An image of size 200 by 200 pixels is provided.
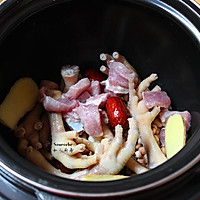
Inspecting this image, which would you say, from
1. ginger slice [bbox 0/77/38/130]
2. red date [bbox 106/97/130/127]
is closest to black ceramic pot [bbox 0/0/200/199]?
ginger slice [bbox 0/77/38/130]

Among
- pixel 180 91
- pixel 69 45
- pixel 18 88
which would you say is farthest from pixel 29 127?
pixel 180 91

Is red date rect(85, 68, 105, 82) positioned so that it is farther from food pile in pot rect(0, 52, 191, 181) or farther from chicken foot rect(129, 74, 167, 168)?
chicken foot rect(129, 74, 167, 168)

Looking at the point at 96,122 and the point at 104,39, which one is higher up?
the point at 104,39

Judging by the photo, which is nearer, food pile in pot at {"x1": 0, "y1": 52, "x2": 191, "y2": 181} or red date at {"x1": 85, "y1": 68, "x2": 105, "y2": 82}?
food pile in pot at {"x1": 0, "y1": 52, "x2": 191, "y2": 181}

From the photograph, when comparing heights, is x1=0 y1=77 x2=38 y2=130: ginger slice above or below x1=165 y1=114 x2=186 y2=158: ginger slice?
below

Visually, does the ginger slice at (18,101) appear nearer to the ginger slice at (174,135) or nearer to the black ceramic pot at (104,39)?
the black ceramic pot at (104,39)

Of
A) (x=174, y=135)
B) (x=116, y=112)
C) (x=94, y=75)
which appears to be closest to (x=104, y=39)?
(x=94, y=75)

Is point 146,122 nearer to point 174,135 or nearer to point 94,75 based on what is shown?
point 174,135

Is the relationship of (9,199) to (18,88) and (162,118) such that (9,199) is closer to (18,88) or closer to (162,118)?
(18,88)
